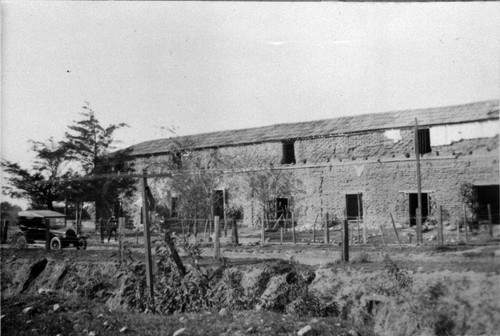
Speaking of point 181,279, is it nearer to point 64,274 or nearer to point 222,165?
point 64,274

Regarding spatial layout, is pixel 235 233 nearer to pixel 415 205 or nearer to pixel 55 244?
pixel 55 244

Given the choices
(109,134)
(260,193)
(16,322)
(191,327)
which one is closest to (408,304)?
(191,327)

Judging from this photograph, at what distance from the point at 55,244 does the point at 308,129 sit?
37.4 feet

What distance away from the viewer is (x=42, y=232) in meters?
14.7

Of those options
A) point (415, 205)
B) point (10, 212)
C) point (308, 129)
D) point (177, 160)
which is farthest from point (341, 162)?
point (10, 212)

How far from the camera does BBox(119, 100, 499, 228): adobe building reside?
46.7 feet

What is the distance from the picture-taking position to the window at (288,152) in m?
19.5

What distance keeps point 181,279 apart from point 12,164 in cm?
625

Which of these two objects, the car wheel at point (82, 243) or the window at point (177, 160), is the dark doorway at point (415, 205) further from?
the car wheel at point (82, 243)

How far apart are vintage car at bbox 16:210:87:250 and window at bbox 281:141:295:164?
9469mm

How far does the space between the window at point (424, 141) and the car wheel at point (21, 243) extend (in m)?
14.3

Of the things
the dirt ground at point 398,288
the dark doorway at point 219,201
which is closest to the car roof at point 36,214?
the dirt ground at point 398,288

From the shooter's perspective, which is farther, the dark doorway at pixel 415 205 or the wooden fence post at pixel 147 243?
the dark doorway at pixel 415 205

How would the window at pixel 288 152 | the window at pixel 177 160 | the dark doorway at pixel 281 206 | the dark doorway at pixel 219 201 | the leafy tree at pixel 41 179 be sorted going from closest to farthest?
1. the leafy tree at pixel 41 179
2. the window at pixel 177 160
3. the dark doorway at pixel 219 201
4. the dark doorway at pixel 281 206
5. the window at pixel 288 152
